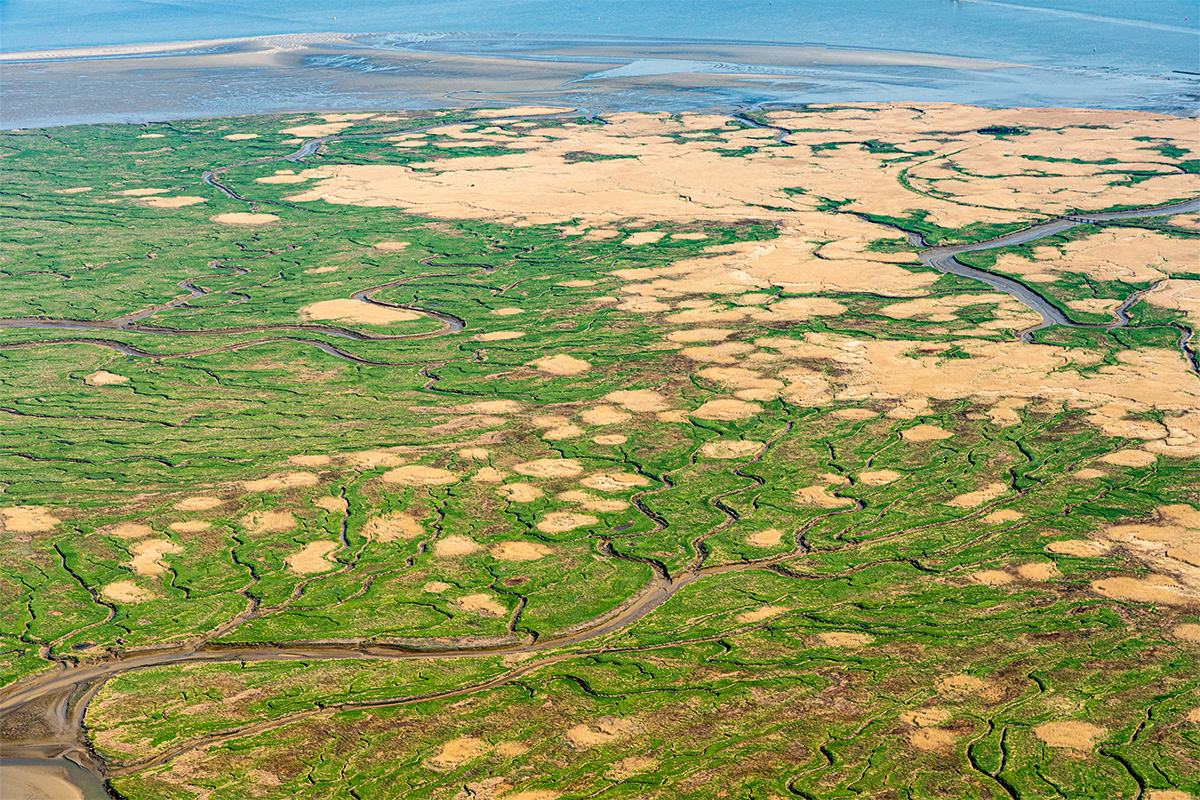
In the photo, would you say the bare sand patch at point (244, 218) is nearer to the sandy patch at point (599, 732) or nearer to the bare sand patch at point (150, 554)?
the bare sand patch at point (150, 554)

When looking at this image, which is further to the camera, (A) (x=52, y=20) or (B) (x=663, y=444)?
(A) (x=52, y=20)

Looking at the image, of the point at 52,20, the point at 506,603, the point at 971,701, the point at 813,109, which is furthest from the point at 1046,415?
the point at 52,20

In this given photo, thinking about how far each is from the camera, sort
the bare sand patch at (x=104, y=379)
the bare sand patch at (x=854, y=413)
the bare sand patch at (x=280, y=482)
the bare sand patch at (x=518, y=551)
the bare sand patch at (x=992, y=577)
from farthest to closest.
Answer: the bare sand patch at (x=104, y=379) < the bare sand patch at (x=854, y=413) < the bare sand patch at (x=280, y=482) < the bare sand patch at (x=518, y=551) < the bare sand patch at (x=992, y=577)

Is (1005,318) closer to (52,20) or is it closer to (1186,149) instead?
(1186,149)

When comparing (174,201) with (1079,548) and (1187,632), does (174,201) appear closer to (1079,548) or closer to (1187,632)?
(1079,548)

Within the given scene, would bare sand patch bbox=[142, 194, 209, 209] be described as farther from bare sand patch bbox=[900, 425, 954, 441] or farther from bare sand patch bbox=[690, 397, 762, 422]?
bare sand patch bbox=[900, 425, 954, 441]

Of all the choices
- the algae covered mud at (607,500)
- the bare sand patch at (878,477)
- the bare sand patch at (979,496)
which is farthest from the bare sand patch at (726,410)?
the bare sand patch at (979,496)
